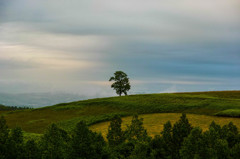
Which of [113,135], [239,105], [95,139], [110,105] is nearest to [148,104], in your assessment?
[110,105]

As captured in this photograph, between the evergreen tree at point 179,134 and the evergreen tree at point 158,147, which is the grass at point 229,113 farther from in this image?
the evergreen tree at point 158,147

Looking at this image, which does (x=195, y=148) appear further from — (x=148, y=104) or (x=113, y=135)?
(x=148, y=104)

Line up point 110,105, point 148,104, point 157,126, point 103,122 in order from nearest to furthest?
point 157,126 → point 103,122 → point 148,104 → point 110,105

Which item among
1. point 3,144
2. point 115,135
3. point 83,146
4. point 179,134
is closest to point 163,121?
point 179,134

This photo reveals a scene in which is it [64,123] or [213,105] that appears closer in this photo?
[64,123]

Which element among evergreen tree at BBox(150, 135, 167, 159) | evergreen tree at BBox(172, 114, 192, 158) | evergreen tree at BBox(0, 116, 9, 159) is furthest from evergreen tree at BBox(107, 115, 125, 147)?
evergreen tree at BBox(0, 116, 9, 159)

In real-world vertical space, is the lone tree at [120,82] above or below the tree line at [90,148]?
above

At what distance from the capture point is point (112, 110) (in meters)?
73.0

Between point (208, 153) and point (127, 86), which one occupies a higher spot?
point (127, 86)

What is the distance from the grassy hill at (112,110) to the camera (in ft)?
205

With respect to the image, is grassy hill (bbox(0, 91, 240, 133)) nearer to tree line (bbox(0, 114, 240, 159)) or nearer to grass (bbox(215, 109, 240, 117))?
grass (bbox(215, 109, 240, 117))

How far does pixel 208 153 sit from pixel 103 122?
139 feet

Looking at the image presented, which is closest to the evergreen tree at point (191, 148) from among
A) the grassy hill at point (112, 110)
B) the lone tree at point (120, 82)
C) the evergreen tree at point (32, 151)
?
the evergreen tree at point (32, 151)

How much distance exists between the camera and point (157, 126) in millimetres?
51688
